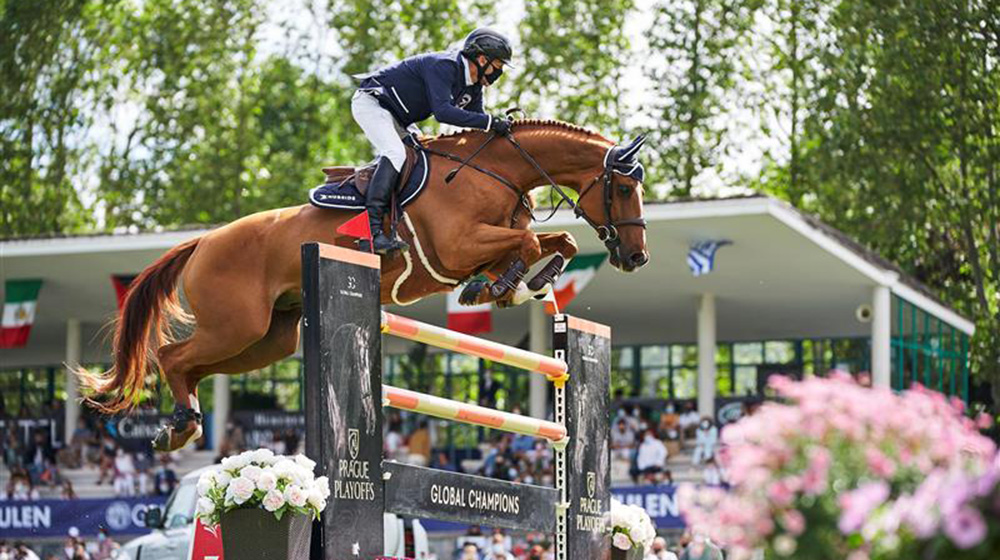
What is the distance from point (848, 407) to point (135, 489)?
21367 mm

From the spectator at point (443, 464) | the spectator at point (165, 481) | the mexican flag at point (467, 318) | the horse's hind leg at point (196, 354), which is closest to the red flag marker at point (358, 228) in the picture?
the horse's hind leg at point (196, 354)

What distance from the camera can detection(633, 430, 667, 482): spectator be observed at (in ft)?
66.6

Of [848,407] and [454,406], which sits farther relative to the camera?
[454,406]

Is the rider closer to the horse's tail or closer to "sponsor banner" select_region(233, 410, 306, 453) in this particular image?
the horse's tail

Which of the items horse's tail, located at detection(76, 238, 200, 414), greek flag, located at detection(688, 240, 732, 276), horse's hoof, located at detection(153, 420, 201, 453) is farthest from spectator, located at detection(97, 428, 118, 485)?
horse's hoof, located at detection(153, 420, 201, 453)

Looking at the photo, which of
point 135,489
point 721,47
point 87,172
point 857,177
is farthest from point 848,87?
point 87,172

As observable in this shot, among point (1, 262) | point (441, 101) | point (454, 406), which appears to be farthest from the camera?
point (1, 262)

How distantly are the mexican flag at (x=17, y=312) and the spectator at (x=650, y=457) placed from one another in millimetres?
9654

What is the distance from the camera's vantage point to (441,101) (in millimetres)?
7469

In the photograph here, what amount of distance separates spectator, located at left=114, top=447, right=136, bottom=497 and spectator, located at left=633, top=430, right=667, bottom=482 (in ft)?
24.2

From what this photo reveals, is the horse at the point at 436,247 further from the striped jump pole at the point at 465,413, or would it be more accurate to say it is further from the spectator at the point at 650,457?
the spectator at the point at 650,457

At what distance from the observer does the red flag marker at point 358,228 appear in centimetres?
734

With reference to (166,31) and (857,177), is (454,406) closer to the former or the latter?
(857,177)

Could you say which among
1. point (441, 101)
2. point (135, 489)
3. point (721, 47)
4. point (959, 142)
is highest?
point (721, 47)
